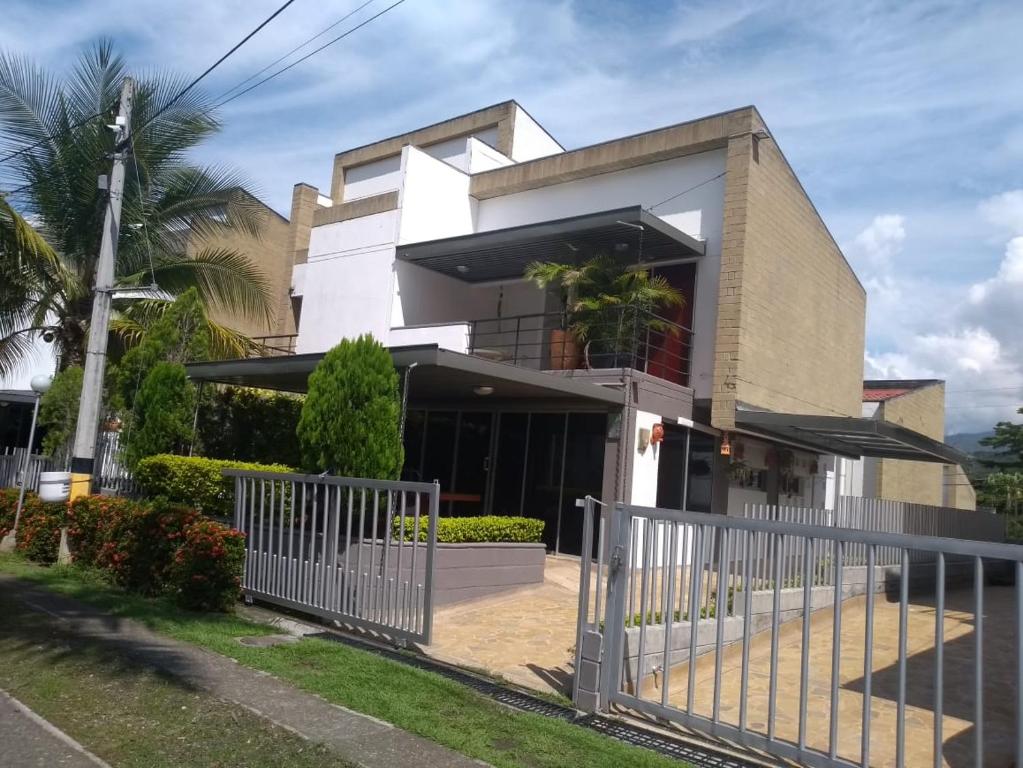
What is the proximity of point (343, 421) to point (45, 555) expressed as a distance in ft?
18.4

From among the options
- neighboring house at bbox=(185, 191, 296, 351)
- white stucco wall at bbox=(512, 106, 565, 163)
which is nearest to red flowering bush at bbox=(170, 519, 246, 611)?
neighboring house at bbox=(185, 191, 296, 351)

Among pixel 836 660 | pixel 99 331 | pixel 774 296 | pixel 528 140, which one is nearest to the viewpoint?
pixel 836 660

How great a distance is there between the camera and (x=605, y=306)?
14422 mm

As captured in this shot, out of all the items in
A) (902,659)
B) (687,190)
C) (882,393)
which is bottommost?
(902,659)

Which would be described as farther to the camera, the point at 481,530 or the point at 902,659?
the point at 481,530

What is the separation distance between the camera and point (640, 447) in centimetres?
1408

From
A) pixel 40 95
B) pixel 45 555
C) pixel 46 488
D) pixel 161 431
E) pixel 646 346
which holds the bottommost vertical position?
pixel 45 555

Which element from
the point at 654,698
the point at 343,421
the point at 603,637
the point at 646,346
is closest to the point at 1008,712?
the point at 654,698

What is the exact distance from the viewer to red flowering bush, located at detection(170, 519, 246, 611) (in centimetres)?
956

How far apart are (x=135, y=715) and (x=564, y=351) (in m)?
10.7

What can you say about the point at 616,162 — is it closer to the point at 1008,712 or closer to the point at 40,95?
the point at 40,95

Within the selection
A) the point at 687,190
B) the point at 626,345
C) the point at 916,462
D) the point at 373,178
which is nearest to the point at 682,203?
the point at 687,190

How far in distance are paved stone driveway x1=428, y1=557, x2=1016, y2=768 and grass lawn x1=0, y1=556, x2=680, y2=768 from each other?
90cm

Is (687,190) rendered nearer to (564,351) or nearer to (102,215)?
(564,351)
